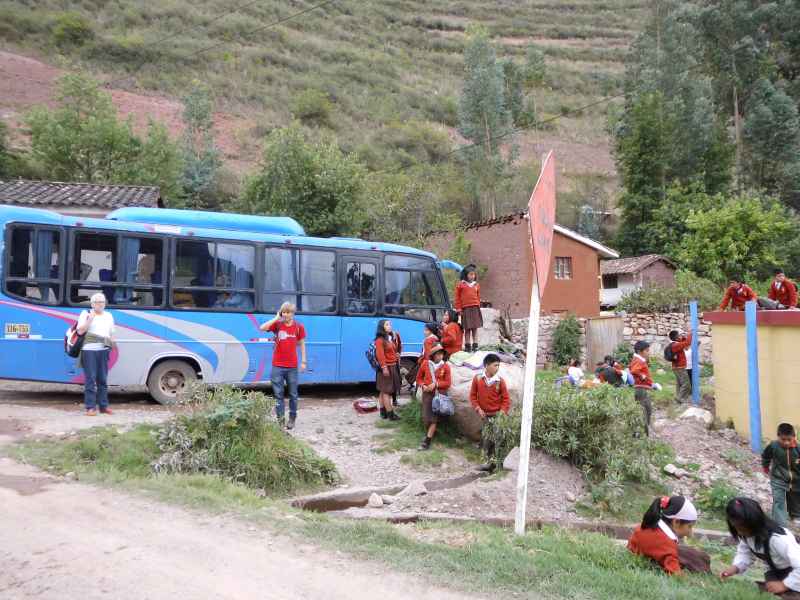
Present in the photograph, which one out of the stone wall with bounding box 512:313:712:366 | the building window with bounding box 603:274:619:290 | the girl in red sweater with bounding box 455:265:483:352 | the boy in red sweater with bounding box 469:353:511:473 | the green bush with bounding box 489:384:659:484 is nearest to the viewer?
the green bush with bounding box 489:384:659:484

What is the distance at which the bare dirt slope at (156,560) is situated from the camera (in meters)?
3.92

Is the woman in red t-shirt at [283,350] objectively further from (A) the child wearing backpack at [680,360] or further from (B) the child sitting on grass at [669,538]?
(A) the child wearing backpack at [680,360]

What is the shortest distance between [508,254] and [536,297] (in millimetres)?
20355

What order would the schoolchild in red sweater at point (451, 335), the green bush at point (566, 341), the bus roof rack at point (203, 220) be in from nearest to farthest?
the bus roof rack at point (203, 220) < the schoolchild in red sweater at point (451, 335) < the green bush at point (566, 341)

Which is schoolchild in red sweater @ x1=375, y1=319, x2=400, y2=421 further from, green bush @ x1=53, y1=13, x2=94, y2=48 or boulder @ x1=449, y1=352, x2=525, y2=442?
green bush @ x1=53, y1=13, x2=94, y2=48

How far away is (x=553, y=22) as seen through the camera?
9700cm

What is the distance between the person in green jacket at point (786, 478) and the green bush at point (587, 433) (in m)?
1.61

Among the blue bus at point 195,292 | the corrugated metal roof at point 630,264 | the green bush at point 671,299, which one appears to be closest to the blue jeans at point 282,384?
the blue bus at point 195,292

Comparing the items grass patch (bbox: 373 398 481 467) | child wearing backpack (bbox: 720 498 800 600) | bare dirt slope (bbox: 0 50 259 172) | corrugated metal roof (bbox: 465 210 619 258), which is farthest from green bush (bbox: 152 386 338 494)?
bare dirt slope (bbox: 0 50 259 172)

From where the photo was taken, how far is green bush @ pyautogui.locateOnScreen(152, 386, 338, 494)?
6.84 m

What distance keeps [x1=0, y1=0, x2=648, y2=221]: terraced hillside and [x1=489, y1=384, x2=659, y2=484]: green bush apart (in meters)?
36.4

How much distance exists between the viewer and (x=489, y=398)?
27.4ft

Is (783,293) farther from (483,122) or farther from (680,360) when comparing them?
(483,122)

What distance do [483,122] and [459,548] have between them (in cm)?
3659
